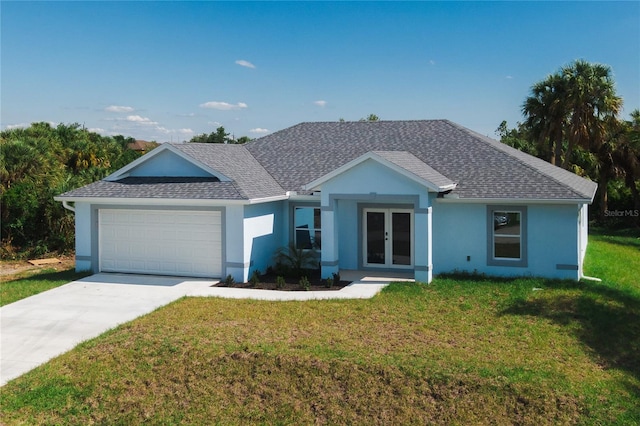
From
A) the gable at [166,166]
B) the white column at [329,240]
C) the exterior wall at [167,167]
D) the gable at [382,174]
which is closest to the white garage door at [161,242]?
the gable at [166,166]

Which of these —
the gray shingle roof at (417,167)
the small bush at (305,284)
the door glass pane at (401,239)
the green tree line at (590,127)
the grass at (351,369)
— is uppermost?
the green tree line at (590,127)

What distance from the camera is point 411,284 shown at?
16.5m

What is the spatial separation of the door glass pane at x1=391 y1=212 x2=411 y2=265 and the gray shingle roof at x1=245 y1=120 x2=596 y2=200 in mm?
2140

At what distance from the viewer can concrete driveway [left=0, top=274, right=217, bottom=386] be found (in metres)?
11.5

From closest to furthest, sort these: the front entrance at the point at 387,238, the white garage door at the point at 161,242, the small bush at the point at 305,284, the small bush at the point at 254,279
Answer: the small bush at the point at 305,284 → the small bush at the point at 254,279 → the white garage door at the point at 161,242 → the front entrance at the point at 387,238

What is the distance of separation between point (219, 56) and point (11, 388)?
18.7 metres

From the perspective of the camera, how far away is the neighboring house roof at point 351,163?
56.9ft

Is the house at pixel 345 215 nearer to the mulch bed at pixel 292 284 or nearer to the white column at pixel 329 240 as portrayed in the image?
the white column at pixel 329 240

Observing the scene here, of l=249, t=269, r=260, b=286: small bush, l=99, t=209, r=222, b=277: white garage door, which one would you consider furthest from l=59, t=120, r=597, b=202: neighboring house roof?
l=249, t=269, r=260, b=286: small bush

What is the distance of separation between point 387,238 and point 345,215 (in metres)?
1.65

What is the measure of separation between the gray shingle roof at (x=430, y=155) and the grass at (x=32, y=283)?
8.17 meters

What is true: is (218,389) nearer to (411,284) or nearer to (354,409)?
(354,409)

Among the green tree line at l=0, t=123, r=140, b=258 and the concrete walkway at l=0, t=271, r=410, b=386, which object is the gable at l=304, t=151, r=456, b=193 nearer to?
the concrete walkway at l=0, t=271, r=410, b=386

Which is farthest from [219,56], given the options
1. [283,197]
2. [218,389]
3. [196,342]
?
[218,389]
